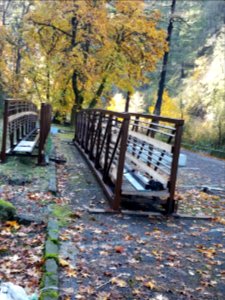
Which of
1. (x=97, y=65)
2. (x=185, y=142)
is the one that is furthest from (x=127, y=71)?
(x=185, y=142)

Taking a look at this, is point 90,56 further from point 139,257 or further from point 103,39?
point 139,257

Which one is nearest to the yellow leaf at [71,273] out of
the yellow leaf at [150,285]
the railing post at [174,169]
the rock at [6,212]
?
the yellow leaf at [150,285]

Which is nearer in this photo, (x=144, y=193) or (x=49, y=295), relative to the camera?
(x=49, y=295)

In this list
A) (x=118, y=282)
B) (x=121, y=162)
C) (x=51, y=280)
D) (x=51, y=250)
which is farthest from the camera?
(x=121, y=162)

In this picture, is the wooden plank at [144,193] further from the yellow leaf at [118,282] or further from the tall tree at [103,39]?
the tall tree at [103,39]

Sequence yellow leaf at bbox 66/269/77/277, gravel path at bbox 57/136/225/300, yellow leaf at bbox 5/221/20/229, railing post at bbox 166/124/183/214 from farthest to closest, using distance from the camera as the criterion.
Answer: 1. railing post at bbox 166/124/183/214
2. yellow leaf at bbox 5/221/20/229
3. yellow leaf at bbox 66/269/77/277
4. gravel path at bbox 57/136/225/300

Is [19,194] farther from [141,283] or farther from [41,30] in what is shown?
[41,30]

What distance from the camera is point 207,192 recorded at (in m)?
7.89

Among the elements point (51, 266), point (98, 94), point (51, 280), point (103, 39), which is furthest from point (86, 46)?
point (51, 280)

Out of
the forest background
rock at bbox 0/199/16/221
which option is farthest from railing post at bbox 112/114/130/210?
the forest background

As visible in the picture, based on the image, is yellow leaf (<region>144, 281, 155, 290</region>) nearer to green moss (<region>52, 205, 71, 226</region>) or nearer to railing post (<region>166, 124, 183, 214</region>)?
green moss (<region>52, 205, 71, 226</region>)

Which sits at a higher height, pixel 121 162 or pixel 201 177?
pixel 121 162

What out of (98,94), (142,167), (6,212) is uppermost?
(98,94)

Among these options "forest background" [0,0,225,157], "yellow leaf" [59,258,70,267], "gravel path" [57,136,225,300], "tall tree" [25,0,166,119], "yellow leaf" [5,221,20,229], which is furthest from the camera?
"forest background" [0,0,225,157]
